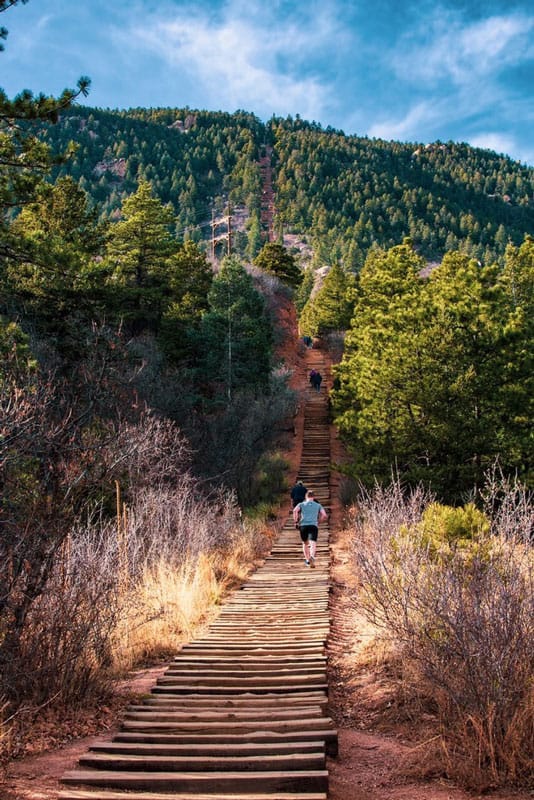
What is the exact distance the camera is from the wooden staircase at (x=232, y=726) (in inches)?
143

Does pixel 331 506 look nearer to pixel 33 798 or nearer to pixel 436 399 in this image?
pixel 436 399

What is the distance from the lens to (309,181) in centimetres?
13950

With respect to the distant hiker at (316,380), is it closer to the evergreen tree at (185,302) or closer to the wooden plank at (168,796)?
the evergreen tree at (185,302)

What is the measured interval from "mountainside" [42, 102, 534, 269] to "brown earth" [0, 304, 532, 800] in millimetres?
87399

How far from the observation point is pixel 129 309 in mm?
32062

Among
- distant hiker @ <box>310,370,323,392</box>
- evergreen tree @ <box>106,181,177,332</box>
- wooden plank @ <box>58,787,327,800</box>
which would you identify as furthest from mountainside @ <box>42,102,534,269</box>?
wooden plank @ <box>58,787,327,800</box>

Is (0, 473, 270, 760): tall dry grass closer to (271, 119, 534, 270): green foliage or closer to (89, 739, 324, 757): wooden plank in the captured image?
(89, 739, 324, 757): wooden plank

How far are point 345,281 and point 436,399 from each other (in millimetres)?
39800

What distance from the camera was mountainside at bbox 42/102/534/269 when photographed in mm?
116562

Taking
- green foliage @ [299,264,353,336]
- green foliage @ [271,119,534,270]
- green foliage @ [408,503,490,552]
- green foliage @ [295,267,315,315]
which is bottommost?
green foliage @ [408,503,490,552]

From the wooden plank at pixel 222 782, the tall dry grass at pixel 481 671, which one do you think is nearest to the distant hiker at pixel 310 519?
the tall dry grass at pixel 481 671

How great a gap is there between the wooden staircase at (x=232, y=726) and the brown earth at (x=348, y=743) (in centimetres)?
25

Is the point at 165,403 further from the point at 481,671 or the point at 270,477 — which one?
the point at 481,671

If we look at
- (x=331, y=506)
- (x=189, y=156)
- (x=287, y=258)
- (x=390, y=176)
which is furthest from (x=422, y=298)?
(x=189, y=156)
